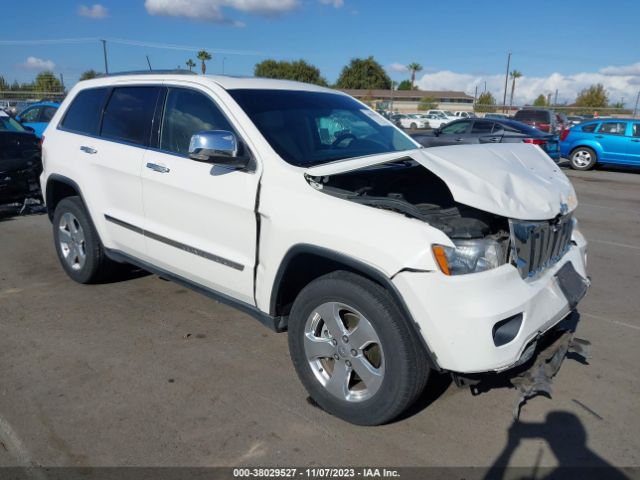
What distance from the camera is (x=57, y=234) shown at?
5.38 metres

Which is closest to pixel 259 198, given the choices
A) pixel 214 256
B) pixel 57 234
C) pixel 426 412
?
pixel 214 256

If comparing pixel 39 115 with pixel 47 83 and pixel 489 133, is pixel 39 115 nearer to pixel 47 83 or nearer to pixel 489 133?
pixel 489 133

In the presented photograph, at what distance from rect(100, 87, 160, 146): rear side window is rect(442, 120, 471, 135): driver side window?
13365 millimetres

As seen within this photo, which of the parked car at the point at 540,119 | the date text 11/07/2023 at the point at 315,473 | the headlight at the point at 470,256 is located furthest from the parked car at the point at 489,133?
the date text 11/07/2023 at the point at 315,473

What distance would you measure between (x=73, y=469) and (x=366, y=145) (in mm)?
2799

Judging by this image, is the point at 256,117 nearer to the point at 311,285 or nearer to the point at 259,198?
the point at 259,198

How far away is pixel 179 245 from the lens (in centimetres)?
389

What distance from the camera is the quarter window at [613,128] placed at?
16170mm

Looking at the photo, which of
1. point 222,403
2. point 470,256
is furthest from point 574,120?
point 222,403

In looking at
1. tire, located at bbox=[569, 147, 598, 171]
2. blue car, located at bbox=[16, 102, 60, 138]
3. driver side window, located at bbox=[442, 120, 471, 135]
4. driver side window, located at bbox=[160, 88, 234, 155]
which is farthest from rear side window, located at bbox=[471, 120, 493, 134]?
driver side window, located at bbox=[160, 88, 234, 155]

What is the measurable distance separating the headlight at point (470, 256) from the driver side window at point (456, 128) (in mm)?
14532

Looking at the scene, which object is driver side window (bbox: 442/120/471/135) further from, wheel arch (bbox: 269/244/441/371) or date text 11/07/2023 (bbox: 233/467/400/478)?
date text 11/07/2023 (bbox: 233/467/400/478)

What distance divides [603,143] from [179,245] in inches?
628

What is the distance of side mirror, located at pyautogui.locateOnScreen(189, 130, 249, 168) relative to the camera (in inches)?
130
